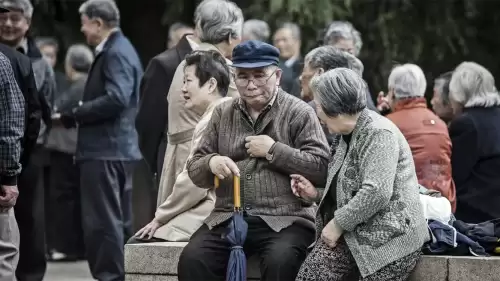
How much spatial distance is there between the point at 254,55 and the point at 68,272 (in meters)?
5.22

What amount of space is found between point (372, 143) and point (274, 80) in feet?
2.96

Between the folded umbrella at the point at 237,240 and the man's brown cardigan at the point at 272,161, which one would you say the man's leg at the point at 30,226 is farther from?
the folded umbrella at the point at 237,240

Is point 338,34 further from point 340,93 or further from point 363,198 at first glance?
point 363,198

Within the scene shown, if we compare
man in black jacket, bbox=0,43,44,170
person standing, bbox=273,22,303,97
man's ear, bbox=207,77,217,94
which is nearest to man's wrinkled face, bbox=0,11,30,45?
man in black jacket, bbox=0,43,44,170

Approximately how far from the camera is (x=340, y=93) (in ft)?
26.2

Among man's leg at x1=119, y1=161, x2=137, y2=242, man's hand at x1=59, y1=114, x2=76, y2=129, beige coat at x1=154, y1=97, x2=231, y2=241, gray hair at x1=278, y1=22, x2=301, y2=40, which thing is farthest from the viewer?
gray hair at x1=278, y1=22, x2=301, y2=40

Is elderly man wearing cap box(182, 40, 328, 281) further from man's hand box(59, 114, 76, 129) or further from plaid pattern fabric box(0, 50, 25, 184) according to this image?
man's hand box(59, 114, 76, 129)

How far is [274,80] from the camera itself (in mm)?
8508

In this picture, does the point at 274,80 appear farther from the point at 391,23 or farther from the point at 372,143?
the point at 391,23

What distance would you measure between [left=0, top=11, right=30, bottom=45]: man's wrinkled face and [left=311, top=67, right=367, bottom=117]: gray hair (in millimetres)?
3351

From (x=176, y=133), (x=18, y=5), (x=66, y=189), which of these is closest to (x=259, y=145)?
(x=176, y=133)

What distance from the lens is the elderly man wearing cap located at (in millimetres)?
8289

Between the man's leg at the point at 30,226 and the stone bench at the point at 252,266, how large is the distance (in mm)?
1817

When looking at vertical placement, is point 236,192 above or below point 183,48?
below
